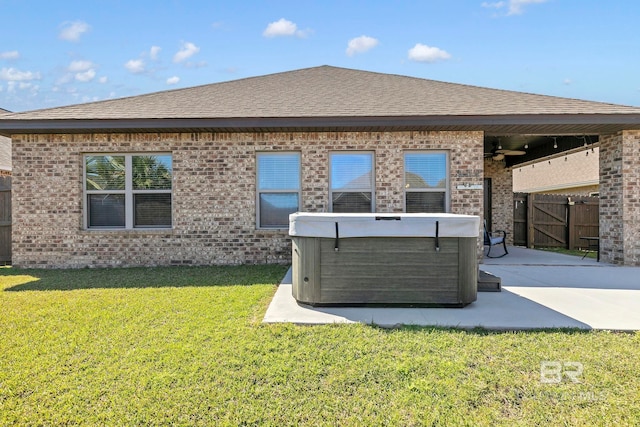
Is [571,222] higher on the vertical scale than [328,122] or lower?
lower

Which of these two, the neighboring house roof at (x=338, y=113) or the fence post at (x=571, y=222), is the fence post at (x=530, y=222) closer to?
the fence post at (x=571, y=222)

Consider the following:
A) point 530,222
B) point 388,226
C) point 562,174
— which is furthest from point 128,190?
point 562,174

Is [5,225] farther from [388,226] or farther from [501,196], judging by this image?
[501,196]

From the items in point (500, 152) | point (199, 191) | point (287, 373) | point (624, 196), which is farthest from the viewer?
point (500, 152)

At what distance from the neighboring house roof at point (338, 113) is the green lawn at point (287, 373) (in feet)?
12.2

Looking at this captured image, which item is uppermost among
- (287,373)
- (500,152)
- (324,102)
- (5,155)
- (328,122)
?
(324,102)

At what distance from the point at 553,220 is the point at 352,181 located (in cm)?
821

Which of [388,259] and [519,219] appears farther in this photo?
[519,219]

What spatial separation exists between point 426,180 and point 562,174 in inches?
607

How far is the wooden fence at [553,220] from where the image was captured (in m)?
11.1

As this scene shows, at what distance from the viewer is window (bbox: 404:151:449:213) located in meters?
6.94

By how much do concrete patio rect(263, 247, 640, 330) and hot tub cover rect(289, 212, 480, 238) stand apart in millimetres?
861

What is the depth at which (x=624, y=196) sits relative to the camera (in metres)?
6.64

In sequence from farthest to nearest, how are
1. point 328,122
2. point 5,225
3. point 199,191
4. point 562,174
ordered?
point 562,174 → point 5,225 → point 199,191 → point 328,122
